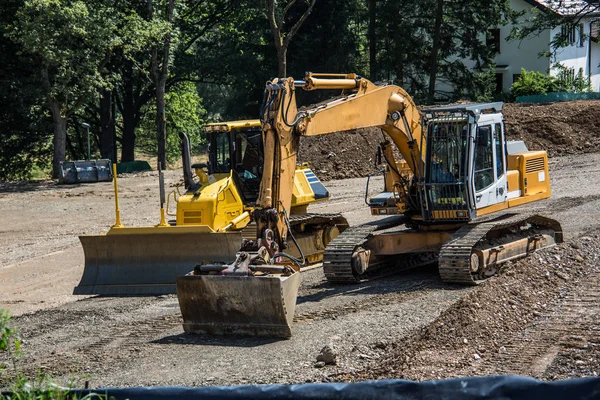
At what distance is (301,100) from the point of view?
4131cm

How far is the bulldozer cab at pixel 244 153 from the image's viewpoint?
15406 mm

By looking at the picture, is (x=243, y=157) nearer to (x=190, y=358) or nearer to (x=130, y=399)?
(x=190, y=358)

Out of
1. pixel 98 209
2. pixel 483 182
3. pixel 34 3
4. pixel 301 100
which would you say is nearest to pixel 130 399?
pixel 483 182

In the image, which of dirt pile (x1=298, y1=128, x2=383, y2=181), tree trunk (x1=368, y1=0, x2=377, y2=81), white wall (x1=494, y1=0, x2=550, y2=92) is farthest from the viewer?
white wall (x1=494, y1=0, x2=550, y2=92)

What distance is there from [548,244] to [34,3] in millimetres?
20290

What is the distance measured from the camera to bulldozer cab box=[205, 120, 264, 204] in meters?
15.4

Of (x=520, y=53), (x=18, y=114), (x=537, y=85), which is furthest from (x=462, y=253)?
(x=520, y=53)

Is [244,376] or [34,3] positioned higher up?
[34,3]

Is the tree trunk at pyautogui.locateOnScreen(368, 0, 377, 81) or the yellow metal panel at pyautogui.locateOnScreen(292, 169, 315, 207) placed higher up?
the tree trunk at pyautogui.locateOnScreen(368, 0, 377, 81)

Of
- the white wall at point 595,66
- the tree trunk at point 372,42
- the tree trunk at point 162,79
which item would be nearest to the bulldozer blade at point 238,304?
the tree trunk at point 162,79

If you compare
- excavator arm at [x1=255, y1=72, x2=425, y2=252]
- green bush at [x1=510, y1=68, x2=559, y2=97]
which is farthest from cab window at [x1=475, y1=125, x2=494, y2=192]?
green bush at [x1=510, y1=68, x2=559, y2=97]

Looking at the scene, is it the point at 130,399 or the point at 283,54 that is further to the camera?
the point at 283,54

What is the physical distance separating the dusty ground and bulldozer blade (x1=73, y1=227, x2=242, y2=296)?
1.10 ft

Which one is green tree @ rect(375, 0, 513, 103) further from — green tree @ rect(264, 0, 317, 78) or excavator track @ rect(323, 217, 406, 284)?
excavator track @ rect(323, 217, 406, 284)
